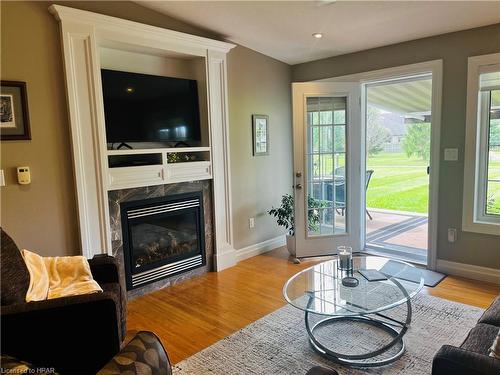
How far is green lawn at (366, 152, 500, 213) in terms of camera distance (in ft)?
23.2

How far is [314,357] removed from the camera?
2232mm

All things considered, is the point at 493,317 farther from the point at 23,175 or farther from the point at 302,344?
the point at 23,175

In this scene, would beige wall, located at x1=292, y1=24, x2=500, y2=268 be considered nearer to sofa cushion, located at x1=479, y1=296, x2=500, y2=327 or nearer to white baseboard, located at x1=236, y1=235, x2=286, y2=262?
sofa cushion, located at x1=479, y1=296, x2=500, y2=327

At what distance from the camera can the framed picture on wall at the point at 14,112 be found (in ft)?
8.07

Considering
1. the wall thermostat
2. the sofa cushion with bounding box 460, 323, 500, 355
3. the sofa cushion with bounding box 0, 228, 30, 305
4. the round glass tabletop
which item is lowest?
the round glass tabletop

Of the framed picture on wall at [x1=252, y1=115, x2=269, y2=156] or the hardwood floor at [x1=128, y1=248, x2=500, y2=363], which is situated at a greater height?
the framed picture on wall at [x1=252, y1=115, x2=269, y2=156]

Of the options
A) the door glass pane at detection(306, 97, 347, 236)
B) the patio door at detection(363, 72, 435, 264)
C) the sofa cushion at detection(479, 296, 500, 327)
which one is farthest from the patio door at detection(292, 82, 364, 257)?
the sofa cushion at detection(479, 296, 500, 327)

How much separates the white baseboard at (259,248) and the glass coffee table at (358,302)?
5.28ft

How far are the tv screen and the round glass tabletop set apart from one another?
1854mm

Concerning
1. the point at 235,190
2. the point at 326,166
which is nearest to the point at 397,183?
the point at 326,166

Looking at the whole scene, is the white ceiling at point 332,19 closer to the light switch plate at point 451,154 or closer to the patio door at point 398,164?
the light switch plate at point 451,154

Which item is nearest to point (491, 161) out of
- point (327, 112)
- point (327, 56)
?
point (327, 112)

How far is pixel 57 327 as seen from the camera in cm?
171

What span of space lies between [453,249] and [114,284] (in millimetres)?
3195
